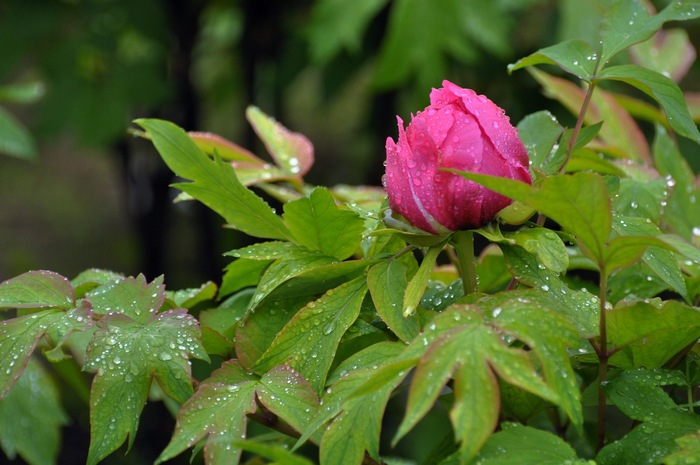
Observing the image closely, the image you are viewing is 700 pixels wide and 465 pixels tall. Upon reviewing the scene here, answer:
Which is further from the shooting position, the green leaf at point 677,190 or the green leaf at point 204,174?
the green leaf at point 677,190

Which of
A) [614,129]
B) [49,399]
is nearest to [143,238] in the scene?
[49,399]

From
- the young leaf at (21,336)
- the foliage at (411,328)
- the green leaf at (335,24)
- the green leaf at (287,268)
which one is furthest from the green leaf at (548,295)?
the green leaf at (335,24)

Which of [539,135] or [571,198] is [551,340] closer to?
[571,198]

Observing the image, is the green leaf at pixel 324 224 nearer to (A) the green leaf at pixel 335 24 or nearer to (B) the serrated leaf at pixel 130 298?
(B) the serrated leaf at pixel 130 298

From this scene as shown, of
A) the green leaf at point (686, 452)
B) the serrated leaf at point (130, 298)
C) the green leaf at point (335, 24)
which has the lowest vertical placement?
the green leaf at point (335, 24)

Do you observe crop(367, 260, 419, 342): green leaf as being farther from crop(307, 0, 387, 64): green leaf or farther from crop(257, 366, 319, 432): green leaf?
crop(307, 0, 387, 64): green leaf

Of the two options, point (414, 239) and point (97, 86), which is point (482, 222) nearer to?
point (414, 239)

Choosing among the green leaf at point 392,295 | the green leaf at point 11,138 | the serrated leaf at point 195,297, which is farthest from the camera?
the green leaf at point 11,138
